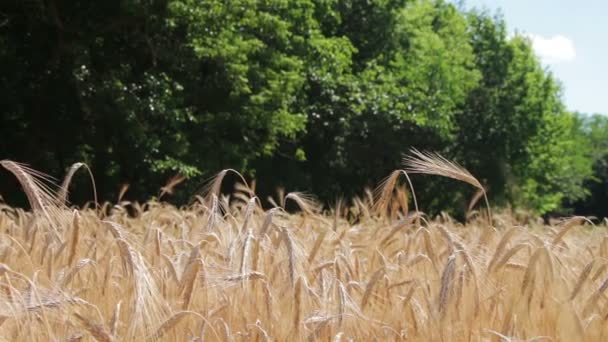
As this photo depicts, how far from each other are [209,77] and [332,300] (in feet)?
57.3

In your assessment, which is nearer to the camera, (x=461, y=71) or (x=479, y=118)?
(x=461, y=71)

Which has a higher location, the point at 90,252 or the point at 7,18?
the point at 7,18

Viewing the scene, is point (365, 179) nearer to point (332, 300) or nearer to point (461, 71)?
point (461, 71)

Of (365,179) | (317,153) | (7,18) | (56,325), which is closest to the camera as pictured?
(56,325)

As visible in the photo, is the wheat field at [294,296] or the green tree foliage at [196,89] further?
the green tree foliage at [196,89]

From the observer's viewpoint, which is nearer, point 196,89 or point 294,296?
point 294,296

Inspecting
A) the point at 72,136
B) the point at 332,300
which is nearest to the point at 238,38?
the point at 72,136

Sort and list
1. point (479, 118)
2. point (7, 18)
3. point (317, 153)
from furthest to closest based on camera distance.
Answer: point (479, 118), point (317, 153), point (7, 18)

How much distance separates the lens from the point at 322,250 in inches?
146

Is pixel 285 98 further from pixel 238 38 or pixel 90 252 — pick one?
pixel 90 252

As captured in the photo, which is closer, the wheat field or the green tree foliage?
the wheat field

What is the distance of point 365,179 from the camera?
107 ft

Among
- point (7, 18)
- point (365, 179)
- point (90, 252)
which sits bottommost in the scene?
point (365, 179)

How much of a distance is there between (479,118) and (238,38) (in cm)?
2055
